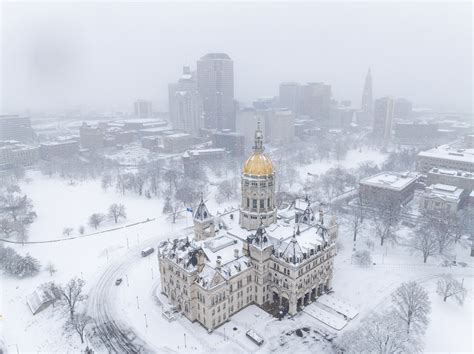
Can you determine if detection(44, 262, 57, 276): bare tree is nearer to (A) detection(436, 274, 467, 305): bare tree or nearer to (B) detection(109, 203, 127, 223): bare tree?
(B) detection(109, 203, 127, 223): bare tree

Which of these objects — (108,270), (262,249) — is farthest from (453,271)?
(108,270)

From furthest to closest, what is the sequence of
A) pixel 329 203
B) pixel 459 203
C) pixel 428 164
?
pixel 428 164, pixel 329 203, pixel 459 203

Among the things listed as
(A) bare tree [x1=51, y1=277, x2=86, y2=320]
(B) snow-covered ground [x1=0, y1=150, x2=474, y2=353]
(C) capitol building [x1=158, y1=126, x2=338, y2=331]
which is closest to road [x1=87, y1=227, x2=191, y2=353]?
(B) snow-covered ground [x1=0, y1=150, x2=474, y2=353]

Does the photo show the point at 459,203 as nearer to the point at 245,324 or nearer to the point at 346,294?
the point at 346,294

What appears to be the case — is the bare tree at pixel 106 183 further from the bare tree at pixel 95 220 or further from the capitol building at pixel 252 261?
the capitol building at pixel 252 261

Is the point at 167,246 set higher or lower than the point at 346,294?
higher

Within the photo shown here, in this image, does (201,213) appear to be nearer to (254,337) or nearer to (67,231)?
(254,337)
